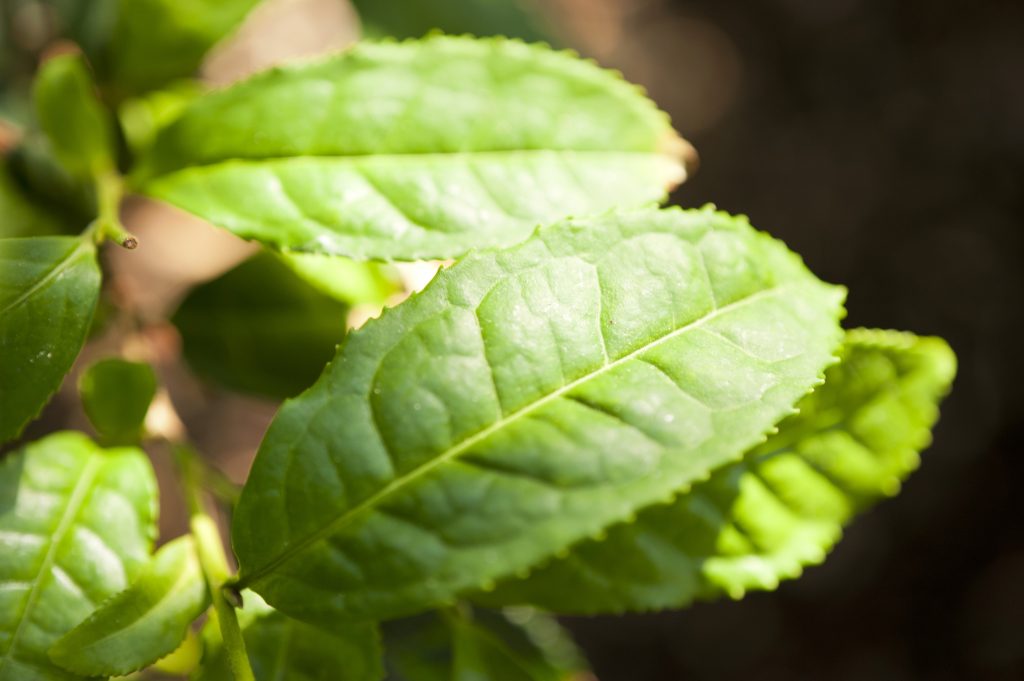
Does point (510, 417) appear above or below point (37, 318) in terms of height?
above

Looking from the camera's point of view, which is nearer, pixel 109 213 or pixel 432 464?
pixel 432 464

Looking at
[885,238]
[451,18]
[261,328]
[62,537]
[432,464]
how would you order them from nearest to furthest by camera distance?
[432,464] < [62,537] < [261,328] < [451,18] < [885,238]

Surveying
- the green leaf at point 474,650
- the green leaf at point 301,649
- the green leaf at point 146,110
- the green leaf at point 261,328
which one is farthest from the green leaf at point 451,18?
the green leaf at point 301,649

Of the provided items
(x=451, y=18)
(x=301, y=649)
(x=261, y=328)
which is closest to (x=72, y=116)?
(x=261, y=328)

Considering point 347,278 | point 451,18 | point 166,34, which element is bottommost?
point 347,278

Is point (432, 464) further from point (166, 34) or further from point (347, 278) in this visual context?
point (166, 34)

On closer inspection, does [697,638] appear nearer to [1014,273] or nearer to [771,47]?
Result: [1014,273]

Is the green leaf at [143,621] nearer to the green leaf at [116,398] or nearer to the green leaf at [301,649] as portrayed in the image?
the green leaf at [301,649]

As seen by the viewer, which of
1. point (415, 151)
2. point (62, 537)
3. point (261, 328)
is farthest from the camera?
point (261, 328)
